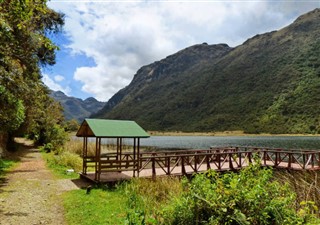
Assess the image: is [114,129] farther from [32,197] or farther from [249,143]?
[249,143]

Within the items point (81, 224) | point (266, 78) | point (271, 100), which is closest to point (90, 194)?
point (81, 224)

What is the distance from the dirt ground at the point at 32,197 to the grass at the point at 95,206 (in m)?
0.32

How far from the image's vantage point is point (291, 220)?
5.33m

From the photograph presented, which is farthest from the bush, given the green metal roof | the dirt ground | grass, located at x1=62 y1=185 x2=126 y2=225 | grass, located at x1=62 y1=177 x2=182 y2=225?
the green metal roof

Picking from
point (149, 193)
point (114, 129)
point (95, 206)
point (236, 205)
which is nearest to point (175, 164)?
point (114, 129)

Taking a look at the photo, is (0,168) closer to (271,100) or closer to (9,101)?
(9,101)

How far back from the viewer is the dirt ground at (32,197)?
8500 mm

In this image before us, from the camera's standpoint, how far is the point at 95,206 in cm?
991

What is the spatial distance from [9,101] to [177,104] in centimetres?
18444

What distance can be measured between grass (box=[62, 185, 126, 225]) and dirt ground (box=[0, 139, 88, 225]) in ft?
1.06

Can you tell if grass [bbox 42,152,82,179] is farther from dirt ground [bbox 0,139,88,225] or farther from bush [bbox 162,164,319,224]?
bush [bbox 162,164,319,224]

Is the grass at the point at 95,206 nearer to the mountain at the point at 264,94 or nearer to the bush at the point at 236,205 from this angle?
the bush at the point at 236,205

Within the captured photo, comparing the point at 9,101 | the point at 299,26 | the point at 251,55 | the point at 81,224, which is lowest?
the point at 81,224

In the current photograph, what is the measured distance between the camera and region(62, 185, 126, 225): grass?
335 inches
